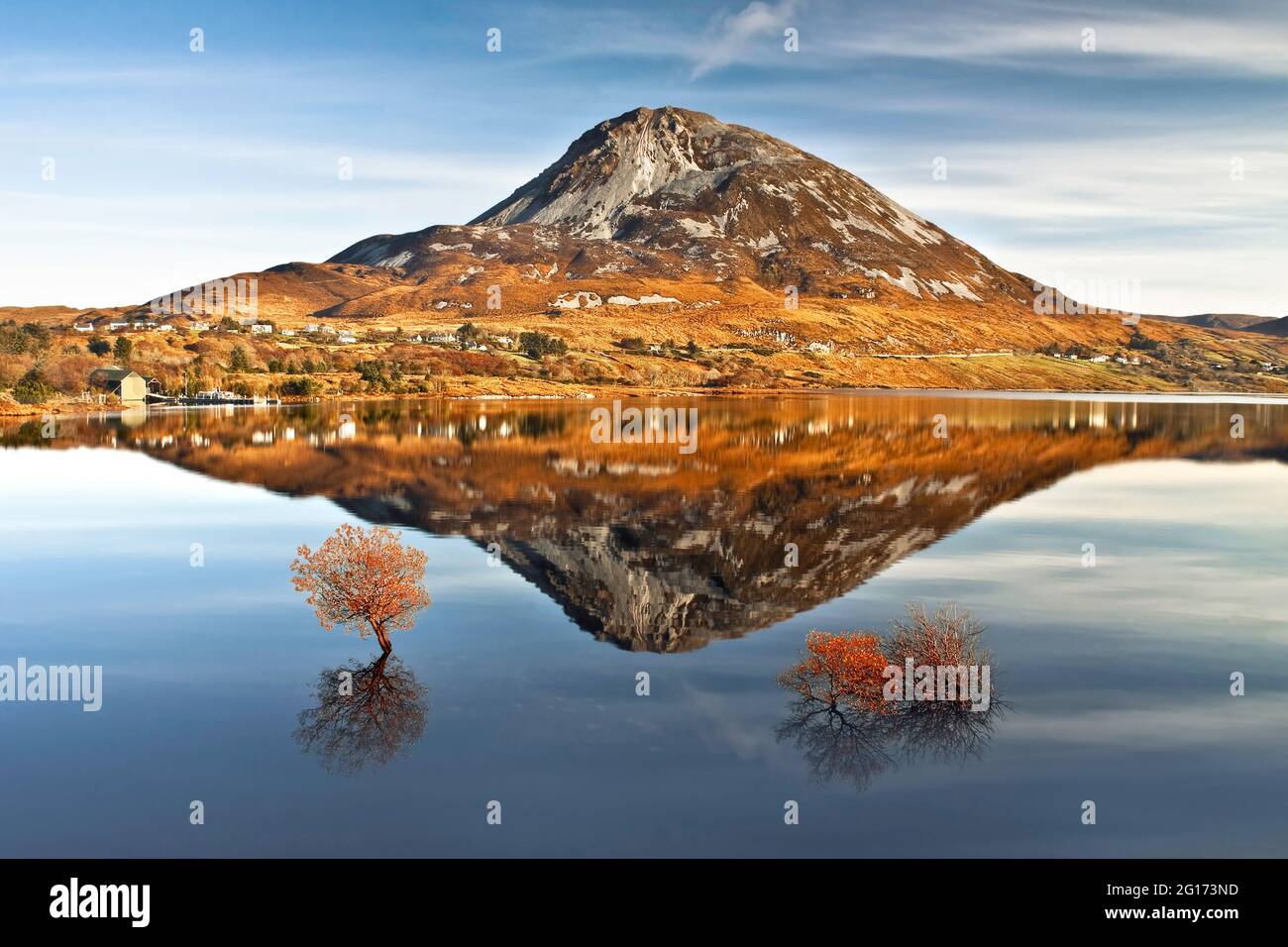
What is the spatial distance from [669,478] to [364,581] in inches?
1689

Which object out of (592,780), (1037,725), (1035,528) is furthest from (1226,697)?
(1035,528)

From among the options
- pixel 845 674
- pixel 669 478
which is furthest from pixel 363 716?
pixel 669 478

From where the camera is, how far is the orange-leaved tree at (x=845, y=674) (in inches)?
1004

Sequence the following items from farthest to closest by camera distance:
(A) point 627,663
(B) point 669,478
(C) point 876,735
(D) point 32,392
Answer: (D) point 32,392 → (B) point 669,478 → (A) point 627,663 → (C) point 876,735

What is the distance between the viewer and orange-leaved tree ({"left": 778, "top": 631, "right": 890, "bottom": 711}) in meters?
25.5

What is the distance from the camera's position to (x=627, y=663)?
30.6m

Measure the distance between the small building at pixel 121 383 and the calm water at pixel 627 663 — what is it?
72495 millimetres

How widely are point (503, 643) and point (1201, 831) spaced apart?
63.5 ft

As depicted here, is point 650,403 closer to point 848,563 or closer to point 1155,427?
point 1155,427

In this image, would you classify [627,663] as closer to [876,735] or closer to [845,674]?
[845,674]

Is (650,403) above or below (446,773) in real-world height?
above

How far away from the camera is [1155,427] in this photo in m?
125

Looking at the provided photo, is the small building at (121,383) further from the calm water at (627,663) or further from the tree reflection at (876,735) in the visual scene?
the tree reflection at (876,735)
